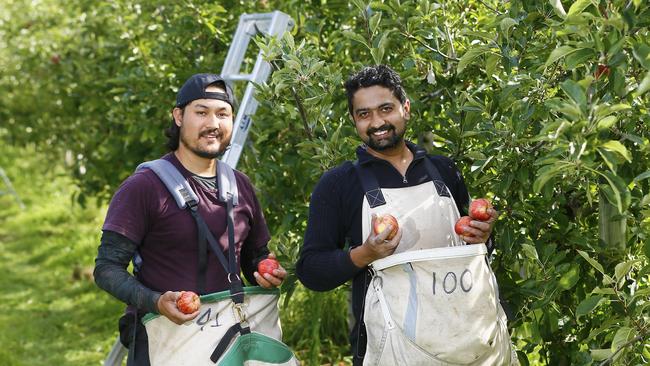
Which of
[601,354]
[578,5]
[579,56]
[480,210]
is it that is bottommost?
[601,354]

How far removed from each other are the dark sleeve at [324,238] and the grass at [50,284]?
12.0ft

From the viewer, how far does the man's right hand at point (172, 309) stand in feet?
9.51

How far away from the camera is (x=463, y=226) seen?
117 inches

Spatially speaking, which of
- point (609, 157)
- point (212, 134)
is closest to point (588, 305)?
point (609, 157)

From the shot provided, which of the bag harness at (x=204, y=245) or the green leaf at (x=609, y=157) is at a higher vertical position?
the green leaf at (x=609, y=157)

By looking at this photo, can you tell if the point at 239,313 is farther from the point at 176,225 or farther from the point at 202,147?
the point at 202,147

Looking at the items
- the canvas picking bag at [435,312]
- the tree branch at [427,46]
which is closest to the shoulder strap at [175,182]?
the canvas picking bag at [435,312]

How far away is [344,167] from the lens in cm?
319

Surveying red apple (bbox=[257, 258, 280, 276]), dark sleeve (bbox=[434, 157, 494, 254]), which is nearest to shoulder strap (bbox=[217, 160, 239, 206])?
red apple (bbox=[257, 258, 280, 276])

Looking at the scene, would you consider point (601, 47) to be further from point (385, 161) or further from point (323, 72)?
point (323, 72)

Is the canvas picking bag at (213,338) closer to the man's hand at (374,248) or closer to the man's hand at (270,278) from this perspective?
the man's hand at (270,278)

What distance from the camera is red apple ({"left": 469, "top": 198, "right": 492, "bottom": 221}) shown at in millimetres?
2999

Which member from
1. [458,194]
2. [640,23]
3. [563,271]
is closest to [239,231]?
[458,194]

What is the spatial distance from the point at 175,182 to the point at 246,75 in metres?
1.39
